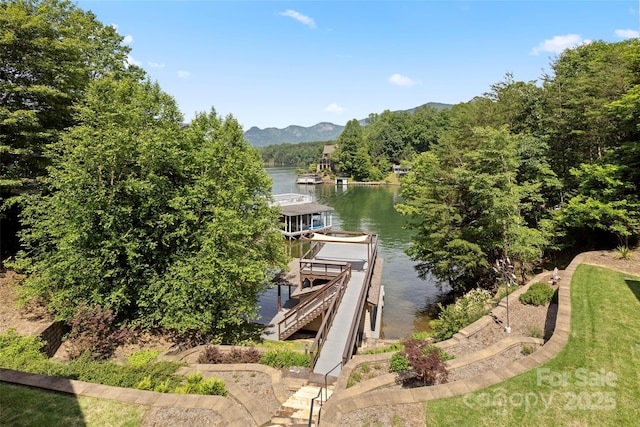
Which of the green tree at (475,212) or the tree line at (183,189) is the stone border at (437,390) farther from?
the green tree at (475,212)

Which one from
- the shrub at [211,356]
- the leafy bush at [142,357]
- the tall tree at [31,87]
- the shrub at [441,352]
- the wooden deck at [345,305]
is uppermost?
the tall tree at [31,87]

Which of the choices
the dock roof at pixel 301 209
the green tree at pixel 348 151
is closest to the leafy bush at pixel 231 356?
the dock roof at pixel 301 209

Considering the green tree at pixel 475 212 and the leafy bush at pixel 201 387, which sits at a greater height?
the green tree at pixel 475 212

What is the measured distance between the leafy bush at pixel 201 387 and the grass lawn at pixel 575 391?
529 cm

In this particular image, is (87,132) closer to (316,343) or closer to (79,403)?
(79,403)

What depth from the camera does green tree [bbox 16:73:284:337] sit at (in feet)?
42.4

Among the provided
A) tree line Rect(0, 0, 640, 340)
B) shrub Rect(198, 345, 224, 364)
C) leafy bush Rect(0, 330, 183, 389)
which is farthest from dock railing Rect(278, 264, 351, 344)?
leafy bush Rect(0, 330, 183, 389)

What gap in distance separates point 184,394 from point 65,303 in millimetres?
8548

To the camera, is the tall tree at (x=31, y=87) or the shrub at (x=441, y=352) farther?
the tall tree at (x=31, y=87)

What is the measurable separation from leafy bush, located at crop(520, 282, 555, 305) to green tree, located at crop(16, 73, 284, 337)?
10767 mm

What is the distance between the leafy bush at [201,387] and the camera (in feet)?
28.4

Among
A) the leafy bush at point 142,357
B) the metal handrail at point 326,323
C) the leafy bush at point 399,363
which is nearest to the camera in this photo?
the leafy bush at point 399,363

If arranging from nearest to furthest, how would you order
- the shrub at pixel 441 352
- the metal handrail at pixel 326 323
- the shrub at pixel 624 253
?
the shrub at pixel 441 352 < the metal handrail at pixel 326 323 < the shrub at pixel 624 253

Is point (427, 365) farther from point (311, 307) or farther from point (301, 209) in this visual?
point (301, 209)
